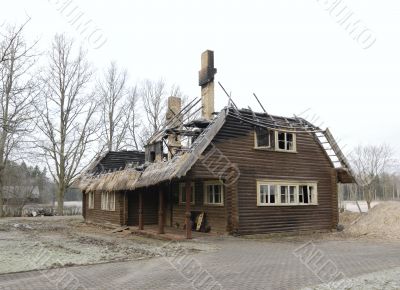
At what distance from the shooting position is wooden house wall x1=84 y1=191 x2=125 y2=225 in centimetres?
2468

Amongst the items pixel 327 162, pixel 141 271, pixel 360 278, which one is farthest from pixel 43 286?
pixel 327 162

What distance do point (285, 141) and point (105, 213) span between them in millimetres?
13256

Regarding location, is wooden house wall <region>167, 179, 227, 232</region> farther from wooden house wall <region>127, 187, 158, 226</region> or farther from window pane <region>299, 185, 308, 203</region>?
window pane <region>299, 185, 308, 203</region>

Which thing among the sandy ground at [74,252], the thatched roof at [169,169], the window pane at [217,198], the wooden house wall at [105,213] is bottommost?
the sandy ground at [74,252]

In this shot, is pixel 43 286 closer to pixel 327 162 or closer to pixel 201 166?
pixel 201 166

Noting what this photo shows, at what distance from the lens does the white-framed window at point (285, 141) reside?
20.8 meters

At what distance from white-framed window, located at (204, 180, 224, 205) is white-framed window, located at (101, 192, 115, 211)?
808 cm

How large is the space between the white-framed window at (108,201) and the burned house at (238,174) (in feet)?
6.27

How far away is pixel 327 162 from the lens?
74.0ft

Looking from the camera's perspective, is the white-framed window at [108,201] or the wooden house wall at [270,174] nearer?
the wooden house wall at [270,174]

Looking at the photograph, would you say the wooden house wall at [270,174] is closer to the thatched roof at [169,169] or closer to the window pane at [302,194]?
the window pane at [302,194]

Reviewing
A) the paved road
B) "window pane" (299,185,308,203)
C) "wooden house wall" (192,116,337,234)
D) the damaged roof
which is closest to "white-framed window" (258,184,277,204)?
"wooden house wall" (192,116,337,234)

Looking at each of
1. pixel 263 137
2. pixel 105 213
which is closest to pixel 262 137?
pixel 263 137

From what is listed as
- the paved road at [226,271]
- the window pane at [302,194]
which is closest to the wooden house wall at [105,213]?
A: the window pane at [302,194]
